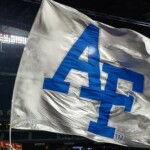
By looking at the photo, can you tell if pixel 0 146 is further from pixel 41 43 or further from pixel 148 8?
pixel 41 43

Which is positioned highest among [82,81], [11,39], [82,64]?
[11,39]

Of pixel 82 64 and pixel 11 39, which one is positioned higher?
pixel 11 39

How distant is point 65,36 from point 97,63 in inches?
15.4

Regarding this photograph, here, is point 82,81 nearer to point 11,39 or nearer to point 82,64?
point 82,64

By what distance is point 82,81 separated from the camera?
10.1 feet

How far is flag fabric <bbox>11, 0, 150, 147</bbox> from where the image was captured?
2738 millimetres

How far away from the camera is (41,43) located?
2.85 m

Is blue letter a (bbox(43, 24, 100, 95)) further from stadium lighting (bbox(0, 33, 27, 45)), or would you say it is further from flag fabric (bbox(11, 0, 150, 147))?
stadium lighting (bbox(0, 33, 27, 45))

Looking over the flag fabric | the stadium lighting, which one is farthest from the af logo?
the stadium lighting

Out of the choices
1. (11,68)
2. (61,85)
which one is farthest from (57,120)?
(11,68)

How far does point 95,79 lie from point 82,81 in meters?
0.15

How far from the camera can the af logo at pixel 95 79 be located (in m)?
2.95

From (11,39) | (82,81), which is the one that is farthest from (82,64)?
(11,39)

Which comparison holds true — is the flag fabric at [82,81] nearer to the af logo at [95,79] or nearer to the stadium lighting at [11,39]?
the af logo at [95,79]
